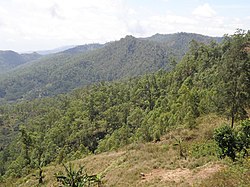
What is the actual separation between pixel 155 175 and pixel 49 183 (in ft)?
40.0

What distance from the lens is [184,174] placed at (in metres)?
15.4

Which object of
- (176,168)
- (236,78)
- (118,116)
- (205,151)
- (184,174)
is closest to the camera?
(184,174)

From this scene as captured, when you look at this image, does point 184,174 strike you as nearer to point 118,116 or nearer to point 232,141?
point 232,141

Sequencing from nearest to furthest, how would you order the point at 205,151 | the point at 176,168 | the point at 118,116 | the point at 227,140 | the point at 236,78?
the point at 227,140 → the point at 176,168 → the point at 205,151 → the point at 236,78 → the point at 118,116

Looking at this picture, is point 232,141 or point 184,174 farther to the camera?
point 184,174

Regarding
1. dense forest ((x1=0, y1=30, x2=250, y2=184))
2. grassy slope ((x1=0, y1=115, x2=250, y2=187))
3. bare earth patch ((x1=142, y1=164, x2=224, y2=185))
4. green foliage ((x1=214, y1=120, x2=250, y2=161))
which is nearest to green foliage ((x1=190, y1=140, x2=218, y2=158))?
grassy slope ((x1=0, y1=115, x2=250, y2=187))

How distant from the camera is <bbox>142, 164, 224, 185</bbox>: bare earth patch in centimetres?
1398

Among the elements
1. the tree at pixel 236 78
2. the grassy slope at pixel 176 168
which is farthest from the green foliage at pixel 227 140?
the tree at pixel 236 78

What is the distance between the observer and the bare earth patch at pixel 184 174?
1398cm

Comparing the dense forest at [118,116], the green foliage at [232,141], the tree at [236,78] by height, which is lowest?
the dense forest at [118,116]

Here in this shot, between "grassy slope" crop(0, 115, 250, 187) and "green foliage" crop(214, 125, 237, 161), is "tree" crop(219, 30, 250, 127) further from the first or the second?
"green foliage" crop(214, 125, 237, 161)

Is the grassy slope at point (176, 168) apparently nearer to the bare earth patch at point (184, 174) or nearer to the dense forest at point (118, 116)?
the bare earth patch at point (184, 174)

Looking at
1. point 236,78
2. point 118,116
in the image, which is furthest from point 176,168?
point 118,116

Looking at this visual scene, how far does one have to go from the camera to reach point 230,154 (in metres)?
14.7
